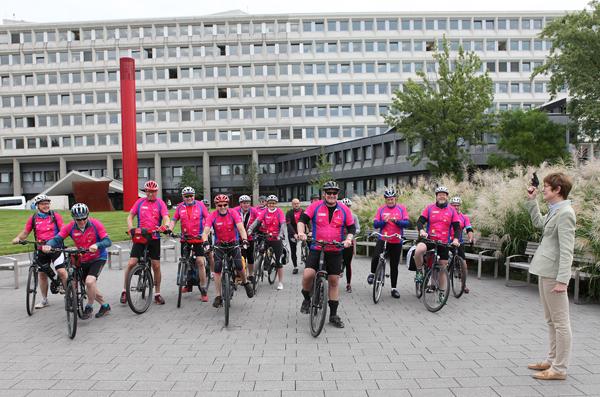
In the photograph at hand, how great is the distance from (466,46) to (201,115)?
110 ft

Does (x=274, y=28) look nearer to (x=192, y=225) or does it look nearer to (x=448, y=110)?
(x=448, y=110)

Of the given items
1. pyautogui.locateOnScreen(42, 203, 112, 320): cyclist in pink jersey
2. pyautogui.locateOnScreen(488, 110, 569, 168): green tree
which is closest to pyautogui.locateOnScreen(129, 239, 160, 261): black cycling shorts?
pyautogui.locateOnScreen(42, 203, 112, 320): cyclist in pink jersey

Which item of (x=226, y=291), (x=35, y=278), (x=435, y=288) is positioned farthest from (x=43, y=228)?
(x=435, y=288)

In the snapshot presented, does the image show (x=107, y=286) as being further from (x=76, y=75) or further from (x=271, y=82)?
(x=76, y=75)

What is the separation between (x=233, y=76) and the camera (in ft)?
199

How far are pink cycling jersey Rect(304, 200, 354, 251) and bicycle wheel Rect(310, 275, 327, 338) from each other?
18.8 inches

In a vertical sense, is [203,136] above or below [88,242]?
above

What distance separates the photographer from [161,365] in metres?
4.96

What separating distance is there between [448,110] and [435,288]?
17.9m

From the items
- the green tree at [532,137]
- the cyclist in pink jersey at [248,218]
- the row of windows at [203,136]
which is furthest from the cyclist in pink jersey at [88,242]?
the row of windows at [203,136]

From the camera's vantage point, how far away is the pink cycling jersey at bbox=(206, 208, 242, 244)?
769 cm

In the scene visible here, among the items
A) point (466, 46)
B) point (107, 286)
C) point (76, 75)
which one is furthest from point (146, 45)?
point (107, 286)

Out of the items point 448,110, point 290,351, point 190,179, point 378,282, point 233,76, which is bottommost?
point 290,351

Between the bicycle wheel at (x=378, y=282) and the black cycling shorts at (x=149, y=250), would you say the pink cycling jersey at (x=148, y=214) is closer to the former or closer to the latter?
the black cycling shorts at (x=149, y=250)
